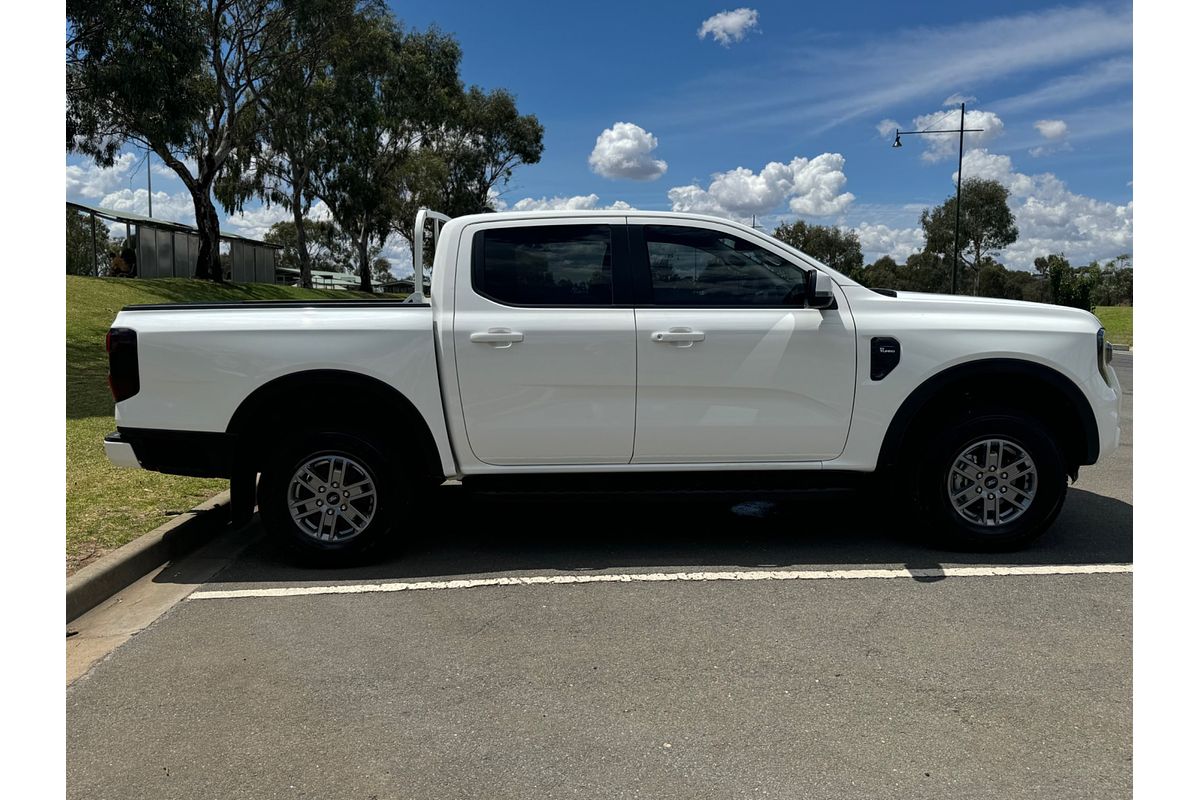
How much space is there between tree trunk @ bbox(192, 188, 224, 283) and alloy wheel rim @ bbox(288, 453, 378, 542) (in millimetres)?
25966

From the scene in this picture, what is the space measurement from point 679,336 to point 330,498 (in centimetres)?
219

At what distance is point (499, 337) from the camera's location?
4930 millimetres

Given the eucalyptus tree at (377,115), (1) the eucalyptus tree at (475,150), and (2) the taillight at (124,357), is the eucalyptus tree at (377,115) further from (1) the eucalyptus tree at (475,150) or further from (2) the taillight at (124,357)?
(2) the taillight at (124,357)

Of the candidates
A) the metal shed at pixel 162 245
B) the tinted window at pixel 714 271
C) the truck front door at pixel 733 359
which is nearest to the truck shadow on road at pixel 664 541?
the truck front door at pixel 733 359

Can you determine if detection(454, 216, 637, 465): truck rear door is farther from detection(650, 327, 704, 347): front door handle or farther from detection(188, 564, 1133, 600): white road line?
detection(188, 564, 1133, 600): white road line

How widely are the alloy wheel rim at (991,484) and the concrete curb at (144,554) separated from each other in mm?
4638

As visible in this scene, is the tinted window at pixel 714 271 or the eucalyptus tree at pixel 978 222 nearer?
the tinted window at pixel 714 271

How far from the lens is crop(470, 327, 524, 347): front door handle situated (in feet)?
16.2

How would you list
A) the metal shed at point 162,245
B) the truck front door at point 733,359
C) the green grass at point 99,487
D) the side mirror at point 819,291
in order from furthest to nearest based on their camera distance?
the metal shed at point 162,245
the green grass at point 99,487
the truck front door at point 733,359
the side mirror at point 819,291

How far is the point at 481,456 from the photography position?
5059 mm

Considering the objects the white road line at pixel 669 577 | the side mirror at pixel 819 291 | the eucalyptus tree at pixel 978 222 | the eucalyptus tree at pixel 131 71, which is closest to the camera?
the white road line at pixel 669 577

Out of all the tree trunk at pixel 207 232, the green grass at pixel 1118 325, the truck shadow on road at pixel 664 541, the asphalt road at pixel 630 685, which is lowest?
the asphalt road at pixel 630 685

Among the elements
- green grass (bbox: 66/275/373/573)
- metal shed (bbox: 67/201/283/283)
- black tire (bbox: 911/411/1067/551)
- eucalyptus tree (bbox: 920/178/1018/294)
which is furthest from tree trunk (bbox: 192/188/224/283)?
eucalyptus tree (bbox: 920/178/1018/294)

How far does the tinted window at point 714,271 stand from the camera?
5129 millimetres
